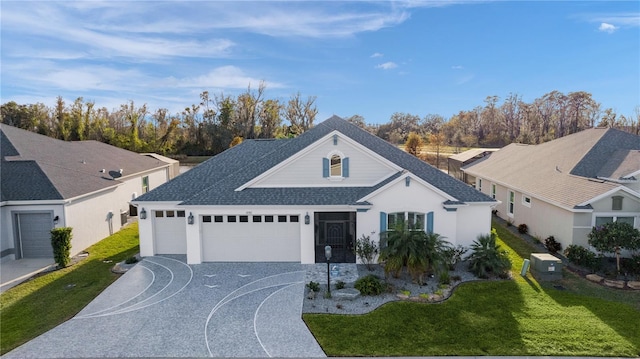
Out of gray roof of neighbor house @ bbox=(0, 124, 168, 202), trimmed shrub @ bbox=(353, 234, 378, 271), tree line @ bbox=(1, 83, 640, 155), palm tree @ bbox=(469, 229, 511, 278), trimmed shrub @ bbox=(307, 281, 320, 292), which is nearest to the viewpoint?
trimmed shrub @ bbox=(307, 281, 320, 292)

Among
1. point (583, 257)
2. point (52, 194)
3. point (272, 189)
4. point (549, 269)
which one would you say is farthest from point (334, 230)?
point (52, 194)

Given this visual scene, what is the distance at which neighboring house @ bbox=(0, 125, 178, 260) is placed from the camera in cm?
1514

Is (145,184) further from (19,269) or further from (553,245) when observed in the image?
(553,245)

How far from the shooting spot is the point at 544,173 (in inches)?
740

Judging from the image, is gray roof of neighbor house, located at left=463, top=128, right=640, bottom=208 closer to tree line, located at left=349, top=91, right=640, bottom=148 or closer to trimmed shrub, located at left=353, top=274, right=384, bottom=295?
trimmed shrub, located at left=353, top=274, right=384, bottom=295

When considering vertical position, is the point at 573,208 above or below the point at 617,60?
below

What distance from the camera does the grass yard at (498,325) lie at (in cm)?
817

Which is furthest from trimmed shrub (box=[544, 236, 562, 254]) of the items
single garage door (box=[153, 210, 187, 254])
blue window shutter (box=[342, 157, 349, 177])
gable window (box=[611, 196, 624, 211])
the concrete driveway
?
single garage door (box=[153, 210, 187, 254])

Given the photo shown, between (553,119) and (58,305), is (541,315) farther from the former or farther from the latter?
(553,119)

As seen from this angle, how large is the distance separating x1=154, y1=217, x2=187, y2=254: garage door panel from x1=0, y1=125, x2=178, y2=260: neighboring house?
431cm

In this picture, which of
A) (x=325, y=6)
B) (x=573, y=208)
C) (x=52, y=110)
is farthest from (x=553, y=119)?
(x=52, y=110)

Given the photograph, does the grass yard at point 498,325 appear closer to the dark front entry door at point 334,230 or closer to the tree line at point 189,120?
the dark front entry door at point 334,230

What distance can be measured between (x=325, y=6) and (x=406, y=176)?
8494mm

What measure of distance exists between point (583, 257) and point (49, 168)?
25.2 m
